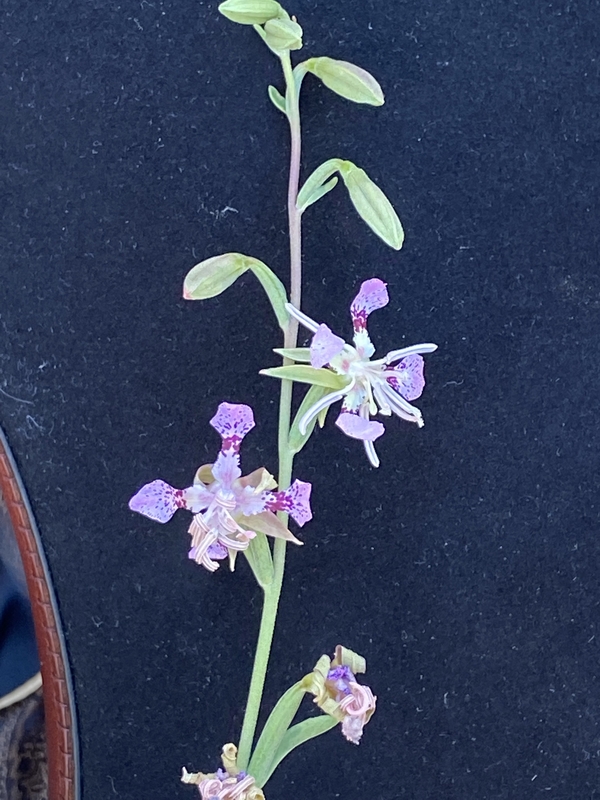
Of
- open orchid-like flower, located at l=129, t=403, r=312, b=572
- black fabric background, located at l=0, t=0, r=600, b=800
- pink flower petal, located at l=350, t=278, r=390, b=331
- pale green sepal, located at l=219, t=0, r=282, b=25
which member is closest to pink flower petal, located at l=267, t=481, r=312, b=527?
open orchid-like flower, located at l=129, t=403, r=312, b=572

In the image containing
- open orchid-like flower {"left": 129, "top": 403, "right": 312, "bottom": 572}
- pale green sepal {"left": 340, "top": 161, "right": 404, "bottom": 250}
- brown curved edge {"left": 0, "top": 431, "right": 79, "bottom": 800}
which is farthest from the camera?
brown curved edge {"left": 0, "top": 431, "right": 79, "bottom": 800}

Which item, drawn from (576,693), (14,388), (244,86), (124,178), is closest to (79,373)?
(14,388)

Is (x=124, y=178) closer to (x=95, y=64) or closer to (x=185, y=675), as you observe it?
(x=95, y=64)

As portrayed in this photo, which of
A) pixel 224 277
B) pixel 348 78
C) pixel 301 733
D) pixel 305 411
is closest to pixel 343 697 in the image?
pixel 301 733

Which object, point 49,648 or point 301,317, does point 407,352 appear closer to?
point 301,317

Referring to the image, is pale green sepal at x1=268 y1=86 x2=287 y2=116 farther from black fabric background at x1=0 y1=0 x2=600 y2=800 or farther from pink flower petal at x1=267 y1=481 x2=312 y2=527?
→ pink flower petal at x1=267 y1=481 x2=312 y2=527

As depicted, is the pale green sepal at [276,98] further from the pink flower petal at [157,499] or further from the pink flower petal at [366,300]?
the pink flower petal at [157,499]
